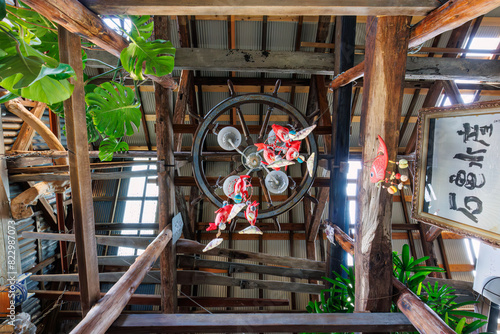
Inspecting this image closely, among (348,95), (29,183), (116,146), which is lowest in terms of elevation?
(29,183)

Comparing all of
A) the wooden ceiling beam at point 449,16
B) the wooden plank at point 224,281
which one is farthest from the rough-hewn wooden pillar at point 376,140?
the wooden plank at point 224,281

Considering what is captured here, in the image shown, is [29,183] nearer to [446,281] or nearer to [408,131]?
[446,281]

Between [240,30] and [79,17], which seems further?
[240,30]

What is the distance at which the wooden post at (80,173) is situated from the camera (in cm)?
148

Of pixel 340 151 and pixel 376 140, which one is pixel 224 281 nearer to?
pixel 340 151

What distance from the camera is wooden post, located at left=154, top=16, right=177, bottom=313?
304cm

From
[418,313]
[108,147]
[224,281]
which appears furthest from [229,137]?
[224,281]

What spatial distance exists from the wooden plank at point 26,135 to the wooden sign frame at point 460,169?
211 inches

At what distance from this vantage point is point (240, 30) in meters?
5.02

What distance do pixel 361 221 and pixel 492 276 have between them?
4.64 ft

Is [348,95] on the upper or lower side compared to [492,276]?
upper

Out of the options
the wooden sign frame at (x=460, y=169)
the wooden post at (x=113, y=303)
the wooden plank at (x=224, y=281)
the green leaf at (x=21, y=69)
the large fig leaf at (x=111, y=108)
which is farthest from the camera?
the wooden plank at (x=224, y=281)

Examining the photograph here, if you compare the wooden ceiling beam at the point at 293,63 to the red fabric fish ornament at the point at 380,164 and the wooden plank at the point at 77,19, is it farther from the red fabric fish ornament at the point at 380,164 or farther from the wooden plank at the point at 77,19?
the red fabric fish ornament at the point at 380,164

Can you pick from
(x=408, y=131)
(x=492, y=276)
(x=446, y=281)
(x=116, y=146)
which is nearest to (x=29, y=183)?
(x=116, y=146)
